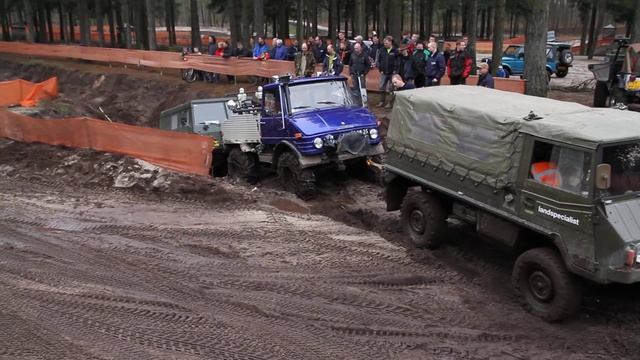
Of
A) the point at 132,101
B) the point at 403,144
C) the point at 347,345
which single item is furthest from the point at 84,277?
the point at 132,101

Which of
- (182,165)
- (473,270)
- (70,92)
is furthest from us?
(70,92)

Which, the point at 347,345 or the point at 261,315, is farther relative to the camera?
the point at 261,315

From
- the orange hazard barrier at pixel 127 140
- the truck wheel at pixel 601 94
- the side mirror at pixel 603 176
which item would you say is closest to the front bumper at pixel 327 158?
the orange hazard barrier at pixel 127 140

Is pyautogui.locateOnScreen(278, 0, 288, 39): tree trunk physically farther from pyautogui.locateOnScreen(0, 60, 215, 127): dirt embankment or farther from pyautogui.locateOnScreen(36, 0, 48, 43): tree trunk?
pyautogui.locateOnScreen(36, 0, 48, 43): tree trunk

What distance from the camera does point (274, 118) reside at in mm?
12406

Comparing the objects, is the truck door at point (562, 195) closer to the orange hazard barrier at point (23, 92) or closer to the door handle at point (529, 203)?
the door handle at point (529, 203)

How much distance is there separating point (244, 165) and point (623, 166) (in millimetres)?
8774

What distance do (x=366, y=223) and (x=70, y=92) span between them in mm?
25298

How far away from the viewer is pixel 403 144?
927 cm

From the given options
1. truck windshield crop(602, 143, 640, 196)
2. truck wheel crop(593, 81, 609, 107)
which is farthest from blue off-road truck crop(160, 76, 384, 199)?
truck wheel crop(593, 81, 609, 107)

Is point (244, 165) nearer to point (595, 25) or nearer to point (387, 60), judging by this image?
point (387, 60)

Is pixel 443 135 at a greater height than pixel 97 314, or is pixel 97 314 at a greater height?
pixel 443 135

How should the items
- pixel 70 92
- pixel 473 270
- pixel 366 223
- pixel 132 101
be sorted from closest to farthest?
pixel 473 270 < pixel 366 223 < pixel 132 101 < pixel 70 92

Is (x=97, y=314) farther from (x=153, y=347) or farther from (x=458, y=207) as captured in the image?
(x=458, y=207)
